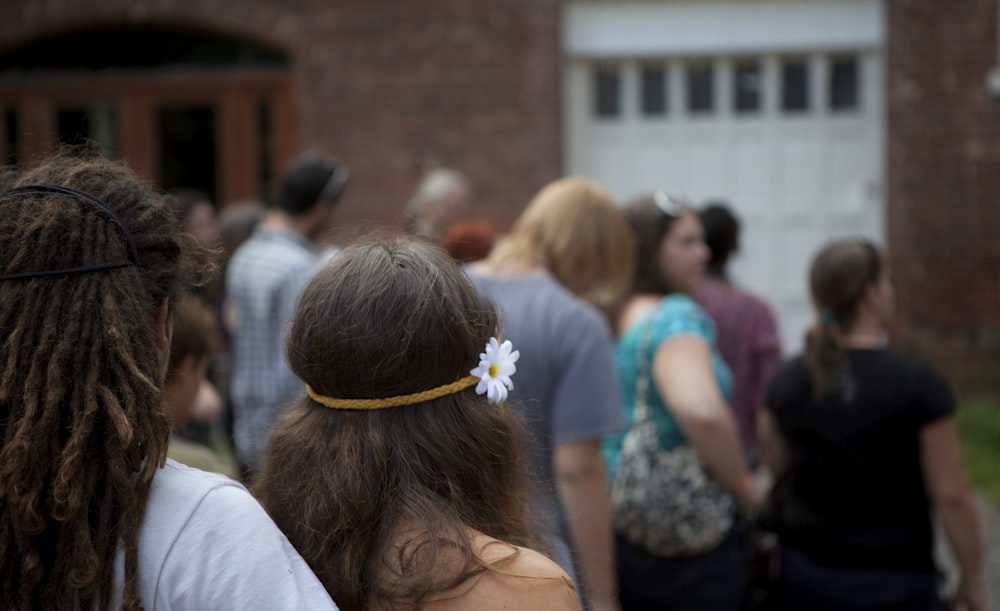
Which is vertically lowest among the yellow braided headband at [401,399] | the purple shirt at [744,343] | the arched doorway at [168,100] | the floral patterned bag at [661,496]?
the floral patterned bag at [661,496]

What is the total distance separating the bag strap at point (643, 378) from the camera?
3.71 meters

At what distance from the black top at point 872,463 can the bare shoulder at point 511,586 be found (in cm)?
198

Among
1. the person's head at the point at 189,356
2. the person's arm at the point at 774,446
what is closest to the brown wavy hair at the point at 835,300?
the person's arm at the point at 774,446

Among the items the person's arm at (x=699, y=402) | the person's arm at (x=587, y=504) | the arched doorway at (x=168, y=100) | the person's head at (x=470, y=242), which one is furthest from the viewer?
the arched doorway at (x=168, y=100)

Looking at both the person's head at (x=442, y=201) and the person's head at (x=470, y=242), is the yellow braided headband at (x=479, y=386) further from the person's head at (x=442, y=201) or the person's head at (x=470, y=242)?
the person's head at (x=442, y=201)

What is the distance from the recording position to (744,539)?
12.5 feet

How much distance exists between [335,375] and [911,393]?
2.19 metres

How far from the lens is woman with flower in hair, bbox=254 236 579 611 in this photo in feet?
5.54

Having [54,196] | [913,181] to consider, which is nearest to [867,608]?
[54,196]

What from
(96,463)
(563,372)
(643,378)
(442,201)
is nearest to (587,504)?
(563,372)

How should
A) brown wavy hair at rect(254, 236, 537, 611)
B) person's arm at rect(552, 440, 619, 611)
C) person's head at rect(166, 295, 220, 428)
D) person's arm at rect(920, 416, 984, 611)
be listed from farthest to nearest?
1. person's arm at rect(920, 416, 984, 611)
2. person's arm at rect(552, 440, 619, 611)
3. person's head at rect(166, 295, 220, 428)
4. brown wavy hair at rect(254, 236, 537, 611)

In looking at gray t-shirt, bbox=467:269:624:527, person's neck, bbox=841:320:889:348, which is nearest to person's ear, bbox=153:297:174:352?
gray t-shirt, bbox=467:269:624:527

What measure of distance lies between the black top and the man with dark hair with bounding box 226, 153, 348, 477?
2.03 metres

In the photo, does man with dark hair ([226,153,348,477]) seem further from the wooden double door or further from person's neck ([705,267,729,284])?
the wooden double door
